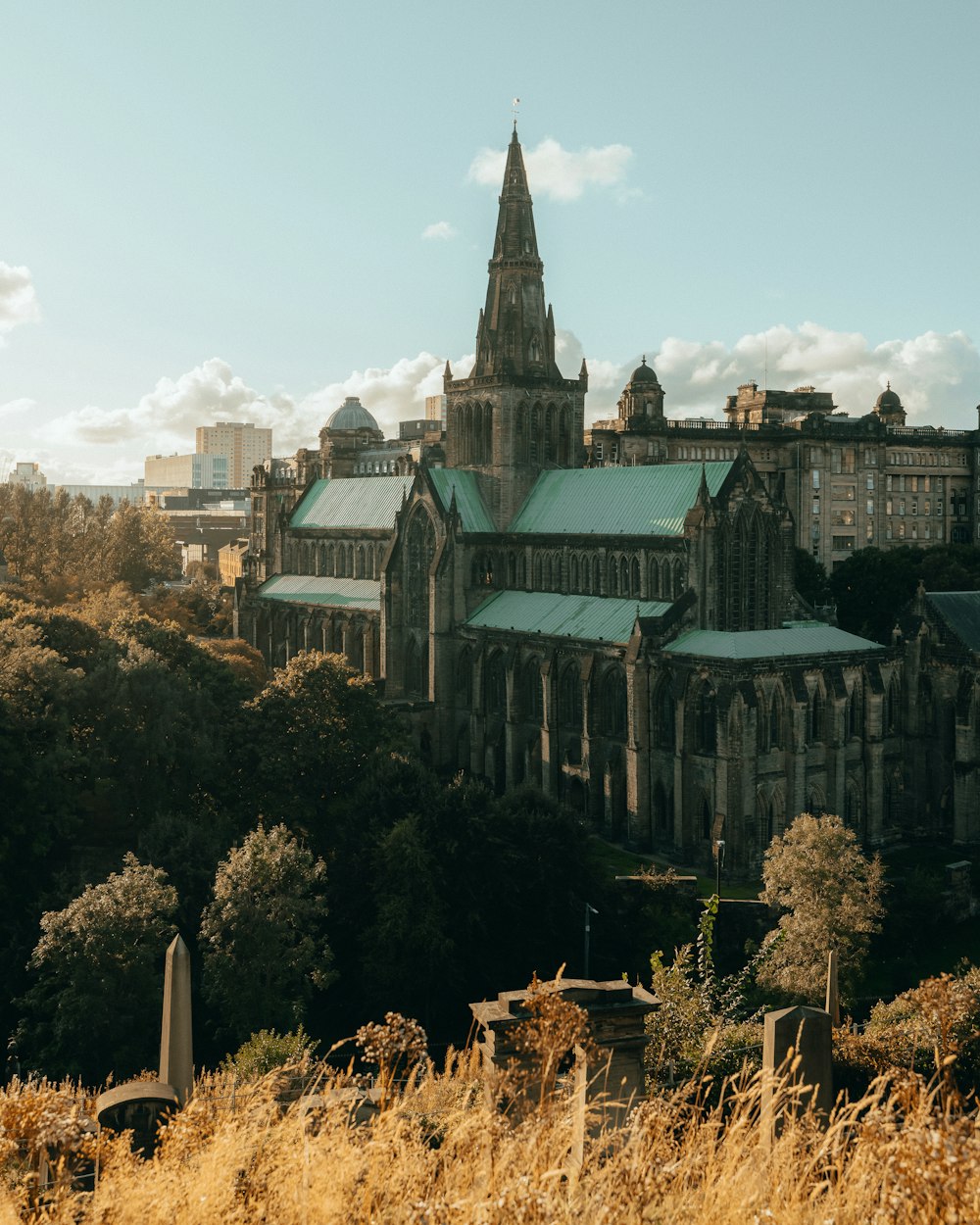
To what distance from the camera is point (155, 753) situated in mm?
57344

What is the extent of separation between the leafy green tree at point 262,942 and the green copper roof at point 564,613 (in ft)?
103

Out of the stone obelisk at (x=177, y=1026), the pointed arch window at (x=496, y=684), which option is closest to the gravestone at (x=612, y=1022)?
the stone obelisk at (x=177, y=1026)

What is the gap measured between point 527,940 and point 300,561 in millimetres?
70229

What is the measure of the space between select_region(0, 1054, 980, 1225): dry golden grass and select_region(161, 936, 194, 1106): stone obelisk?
1522 cm

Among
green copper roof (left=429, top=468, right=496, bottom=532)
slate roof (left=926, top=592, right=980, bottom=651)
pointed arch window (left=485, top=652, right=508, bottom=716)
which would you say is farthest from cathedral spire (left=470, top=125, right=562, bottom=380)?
slate roof (left=926, top=592, right=980, bottom=651)

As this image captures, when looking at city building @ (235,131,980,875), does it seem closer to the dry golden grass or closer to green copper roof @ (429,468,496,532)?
green copper roof @ (429,468,496,532)

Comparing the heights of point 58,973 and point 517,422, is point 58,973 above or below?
below

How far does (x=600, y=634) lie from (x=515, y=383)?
2533cm

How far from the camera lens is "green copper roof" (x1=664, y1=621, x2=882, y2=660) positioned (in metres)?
67.8

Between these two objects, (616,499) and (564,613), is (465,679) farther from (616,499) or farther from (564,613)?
(616,499)

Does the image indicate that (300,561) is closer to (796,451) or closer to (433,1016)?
(796,451)

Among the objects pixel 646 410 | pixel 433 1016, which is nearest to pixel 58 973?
pixel 433 1016

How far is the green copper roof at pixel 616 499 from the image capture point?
250 ft

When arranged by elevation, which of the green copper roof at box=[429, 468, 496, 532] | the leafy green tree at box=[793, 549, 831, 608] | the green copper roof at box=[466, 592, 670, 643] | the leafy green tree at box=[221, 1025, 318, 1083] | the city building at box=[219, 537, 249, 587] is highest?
the green copper roof at box=[429, 468, 496, 532]
